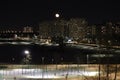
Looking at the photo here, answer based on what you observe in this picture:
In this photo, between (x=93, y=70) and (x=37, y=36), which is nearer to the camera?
(x=93, y=70)

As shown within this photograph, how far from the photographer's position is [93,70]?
24672 mm

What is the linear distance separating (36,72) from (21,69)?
1.09 metres

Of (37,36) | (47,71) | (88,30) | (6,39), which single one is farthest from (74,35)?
(47,71)

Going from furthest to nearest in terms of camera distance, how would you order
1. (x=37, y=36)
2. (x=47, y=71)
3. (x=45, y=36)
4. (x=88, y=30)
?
1. (x=37, y=36)
2. (x=45, y=36)
3. (x=88, y=30)
4. (x=47, y=71)

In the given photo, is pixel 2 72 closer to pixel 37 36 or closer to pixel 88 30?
pixel 88 30

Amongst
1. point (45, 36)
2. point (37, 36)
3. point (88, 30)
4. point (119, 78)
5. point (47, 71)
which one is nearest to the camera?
point (119, 78)

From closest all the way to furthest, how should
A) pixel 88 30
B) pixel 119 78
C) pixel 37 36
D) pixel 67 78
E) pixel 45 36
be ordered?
pixel 119 78 < pixel 67 78 < pixel 88 30 < pixel 45 36 < pixel 37 36

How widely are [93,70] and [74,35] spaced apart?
4771 inches

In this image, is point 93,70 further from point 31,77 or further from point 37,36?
point 37,36

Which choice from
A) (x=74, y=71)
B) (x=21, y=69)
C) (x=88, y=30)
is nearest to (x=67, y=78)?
(x=74, y=71)

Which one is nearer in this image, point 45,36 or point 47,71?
point 47,71

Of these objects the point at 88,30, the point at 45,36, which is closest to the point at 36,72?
the point at 88,30

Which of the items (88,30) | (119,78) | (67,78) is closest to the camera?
(119,78)

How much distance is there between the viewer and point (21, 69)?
79.8 ft
